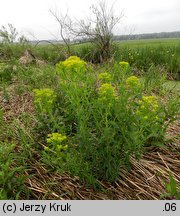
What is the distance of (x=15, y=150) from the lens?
1842 millimetres

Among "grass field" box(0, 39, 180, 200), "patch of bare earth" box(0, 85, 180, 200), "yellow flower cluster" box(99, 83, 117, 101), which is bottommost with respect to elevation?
"patch of bare earth" box(0, 85, 180, 200)

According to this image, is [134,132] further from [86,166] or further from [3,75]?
[3,75]

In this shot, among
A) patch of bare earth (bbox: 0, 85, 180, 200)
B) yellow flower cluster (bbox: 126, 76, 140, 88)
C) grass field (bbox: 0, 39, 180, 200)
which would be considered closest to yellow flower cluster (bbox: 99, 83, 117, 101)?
grass field (bbox: 0, 39, 180, 200)

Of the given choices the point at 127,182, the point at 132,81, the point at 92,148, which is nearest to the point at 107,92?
the point at 132,81

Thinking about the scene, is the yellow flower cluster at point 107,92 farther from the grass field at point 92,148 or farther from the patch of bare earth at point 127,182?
the patch of bare earth at point 127,182

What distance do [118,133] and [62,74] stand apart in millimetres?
464

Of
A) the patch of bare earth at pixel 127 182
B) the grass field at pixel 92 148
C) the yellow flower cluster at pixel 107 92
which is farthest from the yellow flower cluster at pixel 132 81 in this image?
the patch of bare earth at pixel 127 182

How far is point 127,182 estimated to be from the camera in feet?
5.24

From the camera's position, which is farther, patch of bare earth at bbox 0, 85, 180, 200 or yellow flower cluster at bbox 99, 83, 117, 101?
patch of bare earth at bbox 0, 85, 180, 200

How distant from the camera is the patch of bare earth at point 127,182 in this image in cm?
152

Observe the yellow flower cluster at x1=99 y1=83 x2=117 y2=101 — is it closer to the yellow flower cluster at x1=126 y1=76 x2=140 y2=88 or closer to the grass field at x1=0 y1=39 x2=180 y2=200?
the grass field at x1=0 y1=39 x2=180 y2=200

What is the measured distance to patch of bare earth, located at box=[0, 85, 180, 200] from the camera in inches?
59.7

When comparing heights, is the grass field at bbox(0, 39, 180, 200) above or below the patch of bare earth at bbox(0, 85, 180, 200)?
above

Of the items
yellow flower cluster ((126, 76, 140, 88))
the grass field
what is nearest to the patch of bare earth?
the grass field
